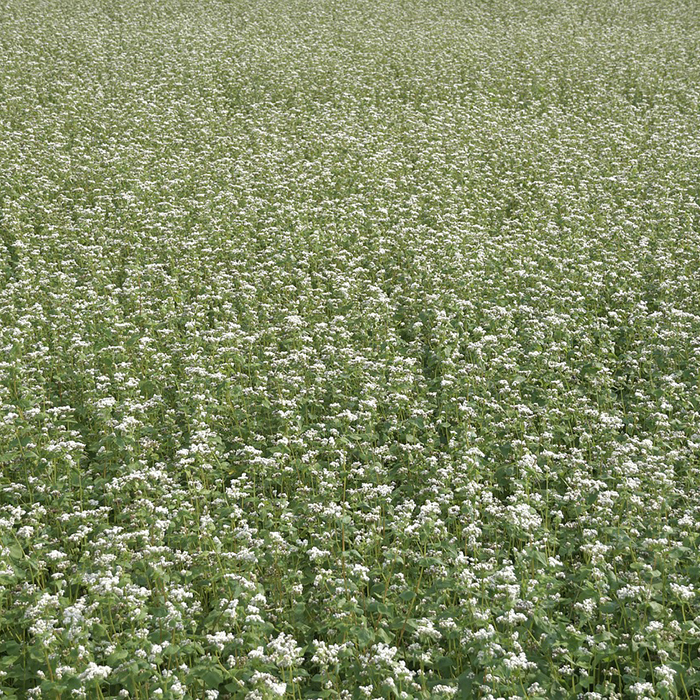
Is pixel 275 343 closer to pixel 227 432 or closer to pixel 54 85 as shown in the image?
pixel 227 432

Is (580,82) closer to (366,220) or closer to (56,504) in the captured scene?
(366,220)

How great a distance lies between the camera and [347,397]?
795cm

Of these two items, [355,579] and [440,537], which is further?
[440,537]

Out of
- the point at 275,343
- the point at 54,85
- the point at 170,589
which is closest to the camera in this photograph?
Result: the point at 170,589

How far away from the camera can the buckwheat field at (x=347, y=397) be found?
5152mm

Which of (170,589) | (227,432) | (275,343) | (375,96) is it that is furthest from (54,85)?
(170,589)

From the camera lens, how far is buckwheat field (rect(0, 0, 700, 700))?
16.9ft

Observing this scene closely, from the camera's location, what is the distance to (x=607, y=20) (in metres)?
26.5

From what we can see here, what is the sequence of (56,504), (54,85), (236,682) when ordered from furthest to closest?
(54,85) < (56,504) < (236,682)

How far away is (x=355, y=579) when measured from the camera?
5492mm

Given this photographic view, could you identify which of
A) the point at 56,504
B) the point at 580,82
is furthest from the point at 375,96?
the point at 56,504

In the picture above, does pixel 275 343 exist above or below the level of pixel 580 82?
below

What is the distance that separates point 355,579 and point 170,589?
1.26m

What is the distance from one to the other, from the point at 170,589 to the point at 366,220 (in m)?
7.84
